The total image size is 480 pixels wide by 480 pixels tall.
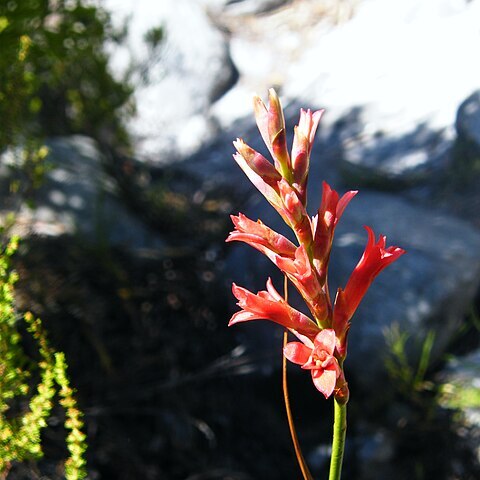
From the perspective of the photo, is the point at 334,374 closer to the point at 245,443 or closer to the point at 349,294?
the point at 349,294

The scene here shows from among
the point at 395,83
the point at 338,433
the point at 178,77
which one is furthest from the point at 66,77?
the point at 338,433

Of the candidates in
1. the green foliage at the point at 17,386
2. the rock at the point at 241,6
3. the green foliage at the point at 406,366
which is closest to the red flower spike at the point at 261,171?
the green foliage at the point at 17,386

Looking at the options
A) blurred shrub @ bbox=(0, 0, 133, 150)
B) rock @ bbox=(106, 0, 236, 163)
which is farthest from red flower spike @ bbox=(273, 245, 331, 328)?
rock @ bbox=(106, 0, 236, 163)

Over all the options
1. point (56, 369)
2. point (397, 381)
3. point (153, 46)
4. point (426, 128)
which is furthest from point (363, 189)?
point (56, 369)

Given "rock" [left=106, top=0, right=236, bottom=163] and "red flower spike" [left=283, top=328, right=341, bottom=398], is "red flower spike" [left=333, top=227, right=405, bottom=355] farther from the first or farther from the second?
"rock" [left=106, top=0, right=236, bottom=163]

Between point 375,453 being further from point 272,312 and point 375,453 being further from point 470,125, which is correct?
point 272,312

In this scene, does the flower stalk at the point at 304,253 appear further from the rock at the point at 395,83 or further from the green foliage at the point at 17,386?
the rock at the point at 395,83
